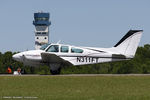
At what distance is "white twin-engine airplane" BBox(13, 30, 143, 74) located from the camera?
35344mm

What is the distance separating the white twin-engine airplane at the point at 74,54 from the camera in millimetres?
35344

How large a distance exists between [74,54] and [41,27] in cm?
11465

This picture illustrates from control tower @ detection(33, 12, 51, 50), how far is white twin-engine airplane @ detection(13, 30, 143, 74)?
355 feet

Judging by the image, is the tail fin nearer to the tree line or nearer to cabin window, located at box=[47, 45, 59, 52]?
cabin window, located at box=[47, 45, 59, 52]

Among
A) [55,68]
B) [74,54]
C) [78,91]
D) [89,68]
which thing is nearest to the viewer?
[78,91]

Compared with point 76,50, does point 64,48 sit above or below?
above

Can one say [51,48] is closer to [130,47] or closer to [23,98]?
[130,47]

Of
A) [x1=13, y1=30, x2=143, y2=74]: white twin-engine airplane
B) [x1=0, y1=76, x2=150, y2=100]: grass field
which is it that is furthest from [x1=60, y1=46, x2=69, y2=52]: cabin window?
[x1=0, y1=76, x2=150, y2=100]: grass field

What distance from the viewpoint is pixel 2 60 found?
7800cm

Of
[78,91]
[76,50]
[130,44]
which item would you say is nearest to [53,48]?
[76,50]

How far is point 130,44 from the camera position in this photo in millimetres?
36969

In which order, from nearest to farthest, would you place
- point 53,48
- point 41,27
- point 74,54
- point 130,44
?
1. point 53,48
2. point 74,54
3. point 130,44
4. point 41,27

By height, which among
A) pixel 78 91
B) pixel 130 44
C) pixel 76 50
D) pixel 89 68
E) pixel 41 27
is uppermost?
pixel 130 44

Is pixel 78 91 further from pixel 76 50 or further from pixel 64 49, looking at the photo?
pixel 76 50
